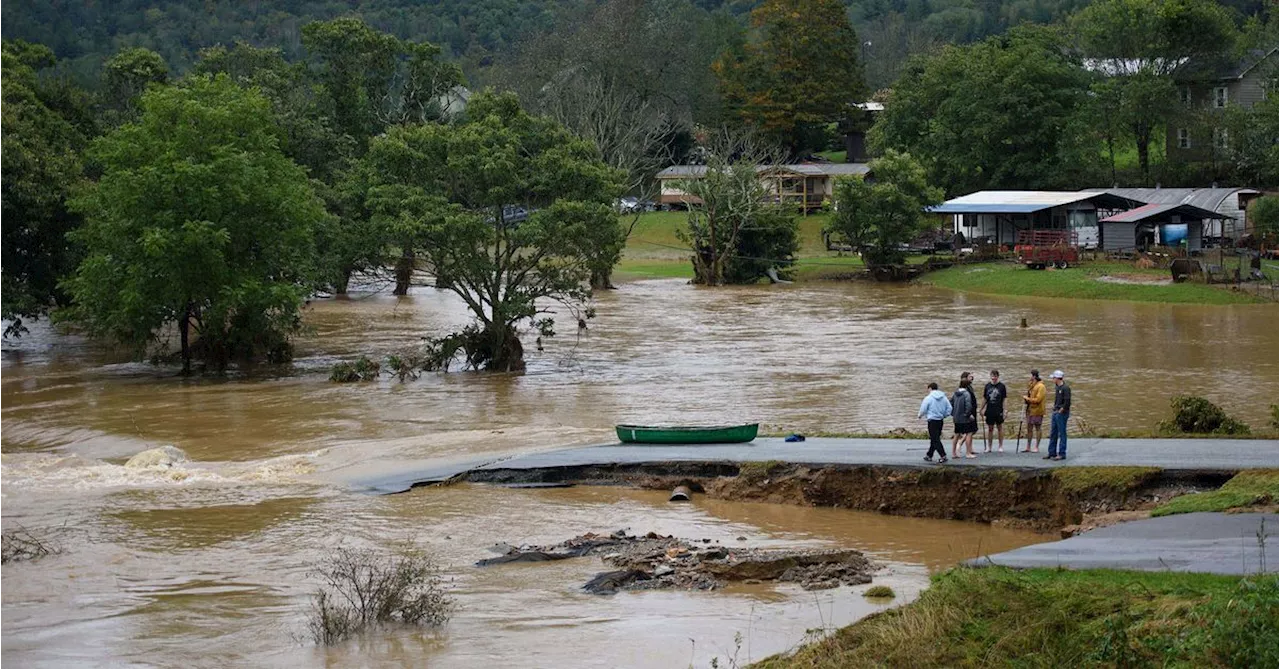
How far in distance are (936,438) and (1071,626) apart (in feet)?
30.9

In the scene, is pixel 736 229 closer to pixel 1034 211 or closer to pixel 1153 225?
Answer: pixel 1034 211

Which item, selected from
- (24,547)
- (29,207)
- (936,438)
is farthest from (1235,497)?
(29,207)

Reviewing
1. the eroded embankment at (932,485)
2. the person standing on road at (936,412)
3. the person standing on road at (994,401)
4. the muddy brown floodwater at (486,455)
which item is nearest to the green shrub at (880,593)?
the muddy brown floodwater at (486,455)

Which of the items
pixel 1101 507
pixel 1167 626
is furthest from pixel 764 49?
pixel 1167 626

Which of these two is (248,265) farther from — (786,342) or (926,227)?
(926,227)

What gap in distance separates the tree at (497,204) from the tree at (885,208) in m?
33.4

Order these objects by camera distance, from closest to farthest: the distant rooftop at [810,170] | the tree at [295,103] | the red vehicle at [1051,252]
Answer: the tree at [295,103], the red vehicle at [1051,252], the distant rooftop at [810,170]

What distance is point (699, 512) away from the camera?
2506 centimetres

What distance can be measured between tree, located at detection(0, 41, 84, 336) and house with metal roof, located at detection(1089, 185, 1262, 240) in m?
50.8

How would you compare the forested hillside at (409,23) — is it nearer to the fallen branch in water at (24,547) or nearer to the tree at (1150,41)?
the tree at (1150,41)

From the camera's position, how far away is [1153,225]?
72125mm

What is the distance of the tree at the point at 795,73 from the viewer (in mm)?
105938

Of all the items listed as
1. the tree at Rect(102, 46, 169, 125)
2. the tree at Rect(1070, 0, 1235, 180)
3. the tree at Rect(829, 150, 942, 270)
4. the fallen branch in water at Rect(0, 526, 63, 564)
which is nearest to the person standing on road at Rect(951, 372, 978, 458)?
the fallen branch in water at Rect(0, 526, 63, 564)

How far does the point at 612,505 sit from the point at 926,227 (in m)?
58.9
